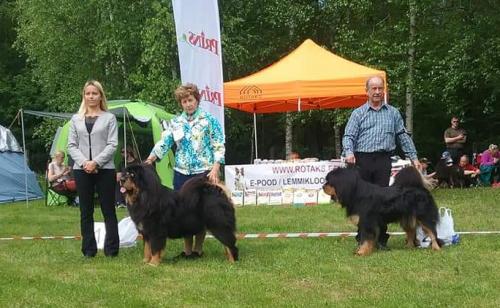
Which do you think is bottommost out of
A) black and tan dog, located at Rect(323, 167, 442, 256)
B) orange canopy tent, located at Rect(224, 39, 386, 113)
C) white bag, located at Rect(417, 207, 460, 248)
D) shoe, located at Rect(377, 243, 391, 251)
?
shoe, located at Rect(377, 243, 391, 251)

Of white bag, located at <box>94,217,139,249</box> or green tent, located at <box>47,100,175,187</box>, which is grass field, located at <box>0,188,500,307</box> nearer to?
white bag, located at <box>94,217,139,249</box>

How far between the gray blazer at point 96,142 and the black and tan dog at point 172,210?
406 millimetres

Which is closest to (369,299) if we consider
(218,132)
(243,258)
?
(243,258)

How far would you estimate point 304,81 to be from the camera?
38.7ft

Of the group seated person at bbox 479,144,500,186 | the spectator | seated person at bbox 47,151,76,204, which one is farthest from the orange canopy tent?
seated person at bbox 479,144,500,186

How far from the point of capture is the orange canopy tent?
11773mm

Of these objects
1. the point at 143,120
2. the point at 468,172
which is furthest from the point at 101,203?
the point at 468,172

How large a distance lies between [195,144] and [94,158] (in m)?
0.86

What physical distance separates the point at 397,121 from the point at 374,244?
1.16 m

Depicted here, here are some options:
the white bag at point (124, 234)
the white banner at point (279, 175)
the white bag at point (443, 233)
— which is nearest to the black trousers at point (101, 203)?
the white bag at point (124, 234)

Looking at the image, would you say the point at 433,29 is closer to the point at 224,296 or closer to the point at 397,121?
the point at 397,121

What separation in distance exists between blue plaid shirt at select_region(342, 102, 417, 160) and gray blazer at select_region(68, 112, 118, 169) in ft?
6.88

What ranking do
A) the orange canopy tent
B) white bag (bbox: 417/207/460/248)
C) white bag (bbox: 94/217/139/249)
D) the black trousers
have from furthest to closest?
1. the orange canopy tent
2. white bag (bbox: 94/217/139/249)
3. white bag (bbox: 417/207/460/248)
4. the black trousers

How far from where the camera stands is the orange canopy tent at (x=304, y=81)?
11.8 metres
